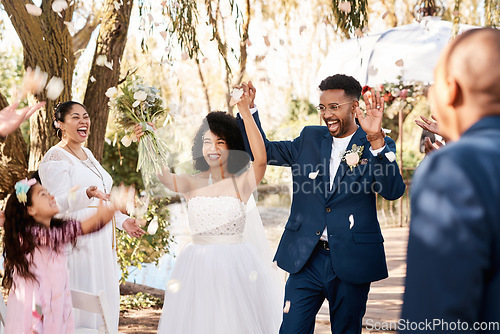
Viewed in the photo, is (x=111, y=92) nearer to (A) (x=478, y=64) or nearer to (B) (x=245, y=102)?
(B) (x=245, y=102)

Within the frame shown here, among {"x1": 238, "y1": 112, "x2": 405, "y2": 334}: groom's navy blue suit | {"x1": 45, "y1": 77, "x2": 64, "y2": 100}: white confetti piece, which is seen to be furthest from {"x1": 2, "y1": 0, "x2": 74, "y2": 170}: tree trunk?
{"x1": 238, "y1": 112, "x2": 405, "y2": 334}: groom's navy blue suit

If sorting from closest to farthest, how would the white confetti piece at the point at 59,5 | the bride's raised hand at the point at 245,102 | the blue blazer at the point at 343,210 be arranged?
the blue blazer at the point at 343,210
the bride's raised hand at the point at 245,102
the white confetti piece at the point at 59,5

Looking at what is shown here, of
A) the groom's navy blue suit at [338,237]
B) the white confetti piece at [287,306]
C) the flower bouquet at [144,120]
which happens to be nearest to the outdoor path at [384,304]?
the groom's navy blue suit at [338,237]

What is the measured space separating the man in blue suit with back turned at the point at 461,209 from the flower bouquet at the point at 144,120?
9.70ft

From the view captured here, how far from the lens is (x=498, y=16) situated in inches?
174

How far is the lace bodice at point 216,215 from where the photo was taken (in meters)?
3.66

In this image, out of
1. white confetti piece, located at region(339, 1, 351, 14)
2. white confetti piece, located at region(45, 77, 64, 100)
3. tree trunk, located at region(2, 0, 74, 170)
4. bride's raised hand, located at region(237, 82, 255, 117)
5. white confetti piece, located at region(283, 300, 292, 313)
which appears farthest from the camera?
white confetti piece, located at region(45, 77, 64, 100)

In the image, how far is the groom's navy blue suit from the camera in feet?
10.5

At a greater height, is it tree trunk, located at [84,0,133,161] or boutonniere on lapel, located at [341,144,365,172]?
tree trunk, located at [84,0,133,161]

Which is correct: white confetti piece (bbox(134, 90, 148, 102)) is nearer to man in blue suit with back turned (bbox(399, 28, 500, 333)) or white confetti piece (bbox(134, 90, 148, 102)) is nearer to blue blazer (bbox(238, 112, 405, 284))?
blue blazer (bbox(238, 112, 405, 284))

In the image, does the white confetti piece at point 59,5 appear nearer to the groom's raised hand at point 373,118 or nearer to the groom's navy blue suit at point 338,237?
the groom's navy blue suit at point 338,237

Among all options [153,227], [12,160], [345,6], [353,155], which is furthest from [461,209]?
[12,160]

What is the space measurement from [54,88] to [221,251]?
264cm

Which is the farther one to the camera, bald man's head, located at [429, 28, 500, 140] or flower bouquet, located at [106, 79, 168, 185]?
flower bouquet, located at [106, 79, 168, 185]
